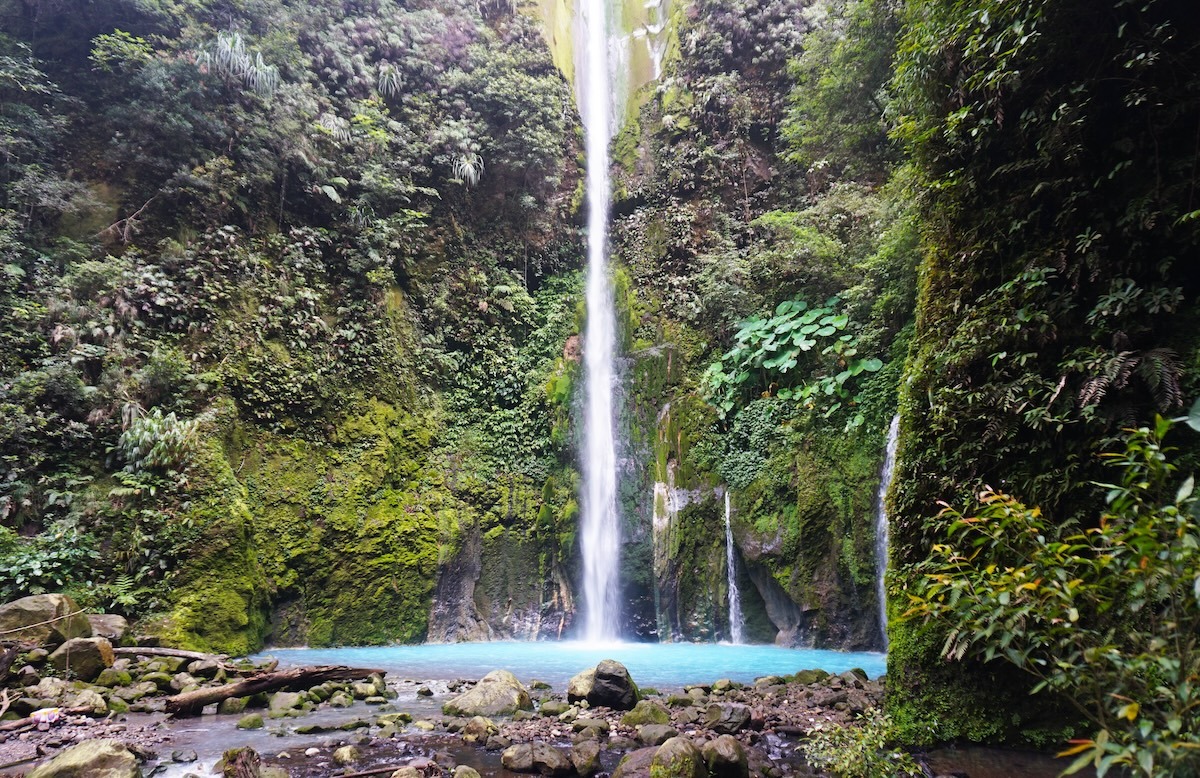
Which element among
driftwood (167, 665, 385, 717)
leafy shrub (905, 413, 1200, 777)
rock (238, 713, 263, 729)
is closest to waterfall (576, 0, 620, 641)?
driftwood (167, 665, 385, 717)

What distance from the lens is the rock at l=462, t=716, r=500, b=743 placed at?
4.83m

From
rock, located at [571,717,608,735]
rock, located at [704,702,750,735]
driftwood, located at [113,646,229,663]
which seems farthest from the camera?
driftwood, located at [113,646,229,663]

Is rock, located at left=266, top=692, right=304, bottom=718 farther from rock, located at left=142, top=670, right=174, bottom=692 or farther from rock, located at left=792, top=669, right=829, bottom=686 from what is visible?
rock, located at left=792, top=669, right=829, bottom=686

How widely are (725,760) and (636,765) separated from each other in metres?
0.55

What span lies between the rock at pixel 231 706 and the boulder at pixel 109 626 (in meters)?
2.47

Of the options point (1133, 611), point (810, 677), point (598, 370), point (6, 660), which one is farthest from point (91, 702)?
point (598, 370)

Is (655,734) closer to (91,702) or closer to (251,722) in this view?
(251,722)

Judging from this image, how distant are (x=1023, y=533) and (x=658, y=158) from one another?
15.2 m

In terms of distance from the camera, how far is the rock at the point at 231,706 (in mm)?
5637

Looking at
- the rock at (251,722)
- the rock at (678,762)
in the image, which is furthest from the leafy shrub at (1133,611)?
the rock at (251,722)

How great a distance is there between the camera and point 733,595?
1087cm

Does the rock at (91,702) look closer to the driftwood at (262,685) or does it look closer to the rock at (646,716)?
the driftwood at (262,685)

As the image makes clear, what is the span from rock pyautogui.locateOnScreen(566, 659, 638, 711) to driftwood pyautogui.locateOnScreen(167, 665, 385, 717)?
2.61 metres

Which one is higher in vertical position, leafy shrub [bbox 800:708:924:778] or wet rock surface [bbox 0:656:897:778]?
leafy shrub [bbox 800:708:924:778]
